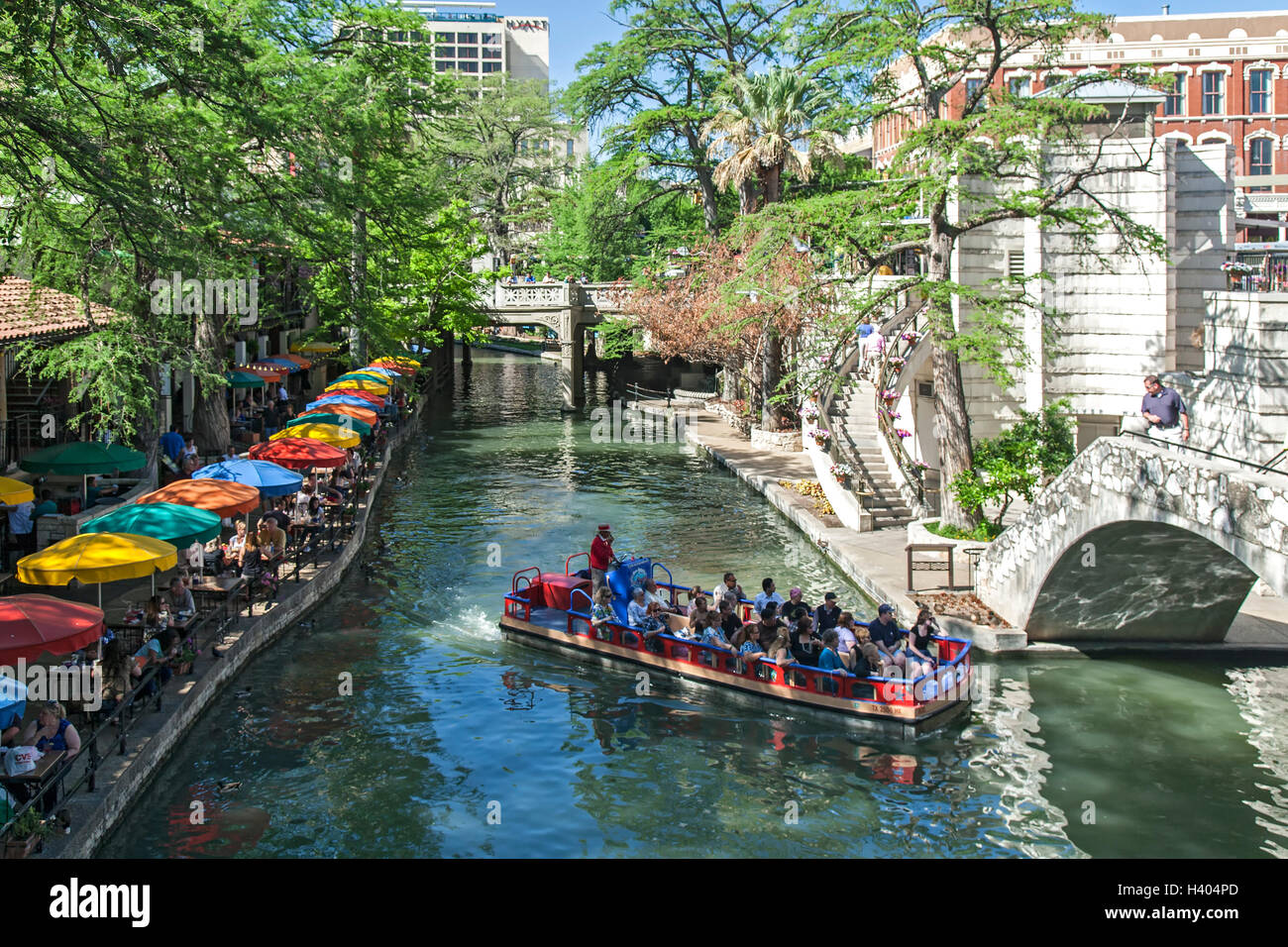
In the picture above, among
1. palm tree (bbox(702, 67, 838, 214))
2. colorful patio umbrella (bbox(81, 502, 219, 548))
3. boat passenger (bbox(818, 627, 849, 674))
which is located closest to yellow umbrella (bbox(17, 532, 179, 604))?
colorful patio umbrella (bbox(81, 502, 219, 548))

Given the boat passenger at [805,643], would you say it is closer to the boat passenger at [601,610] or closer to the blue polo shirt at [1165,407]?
the boat passenger at [601,610]

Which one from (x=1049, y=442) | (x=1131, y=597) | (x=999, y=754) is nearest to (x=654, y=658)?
(x=999, y=754)

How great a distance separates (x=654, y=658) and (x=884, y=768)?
5044 millimetres

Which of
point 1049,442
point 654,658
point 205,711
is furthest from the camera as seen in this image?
point 1049,442

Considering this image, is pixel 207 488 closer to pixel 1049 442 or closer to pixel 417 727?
pixel 417 727

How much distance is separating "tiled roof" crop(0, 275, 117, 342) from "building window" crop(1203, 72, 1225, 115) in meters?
53.9

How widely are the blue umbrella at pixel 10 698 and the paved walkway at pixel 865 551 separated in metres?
15.0

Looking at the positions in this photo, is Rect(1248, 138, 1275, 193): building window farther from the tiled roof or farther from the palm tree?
the tiled roof

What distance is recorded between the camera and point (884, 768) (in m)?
17.5

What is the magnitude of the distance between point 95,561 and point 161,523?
2291 millimetres

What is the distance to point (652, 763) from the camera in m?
17.8

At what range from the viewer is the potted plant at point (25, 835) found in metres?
12.3

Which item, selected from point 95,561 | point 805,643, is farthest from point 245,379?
point 805,643

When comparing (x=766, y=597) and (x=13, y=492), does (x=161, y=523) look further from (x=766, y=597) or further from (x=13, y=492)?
(x=766, y=597)
